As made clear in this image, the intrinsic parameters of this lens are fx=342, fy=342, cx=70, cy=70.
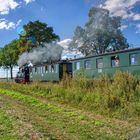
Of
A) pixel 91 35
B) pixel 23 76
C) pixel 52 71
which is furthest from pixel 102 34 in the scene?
pixel 52 71

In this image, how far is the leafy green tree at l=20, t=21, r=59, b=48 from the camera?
2272 inches

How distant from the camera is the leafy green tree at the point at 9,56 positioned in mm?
62194

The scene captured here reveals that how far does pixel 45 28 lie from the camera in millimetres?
58875

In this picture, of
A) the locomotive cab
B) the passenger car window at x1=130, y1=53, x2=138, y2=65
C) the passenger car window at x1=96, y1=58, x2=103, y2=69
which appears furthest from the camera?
the locomotive cab

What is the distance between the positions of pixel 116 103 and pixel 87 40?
45925 mm

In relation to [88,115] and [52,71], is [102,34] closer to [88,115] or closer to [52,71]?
[52,71]

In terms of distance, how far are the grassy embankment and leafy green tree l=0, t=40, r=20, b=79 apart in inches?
1767

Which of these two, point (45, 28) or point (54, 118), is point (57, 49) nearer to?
point (45, 28)

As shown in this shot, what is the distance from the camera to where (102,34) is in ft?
186

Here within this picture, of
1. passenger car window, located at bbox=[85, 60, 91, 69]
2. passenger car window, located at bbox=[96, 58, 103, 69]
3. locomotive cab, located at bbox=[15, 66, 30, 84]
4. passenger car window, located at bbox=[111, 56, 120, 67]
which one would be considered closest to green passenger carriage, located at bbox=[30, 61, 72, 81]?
Result: locomotive cab, located at bbox=[15, 66, 30, 84]

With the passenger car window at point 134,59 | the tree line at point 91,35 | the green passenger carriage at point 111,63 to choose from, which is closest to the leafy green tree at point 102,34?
the tree line at point 91,35

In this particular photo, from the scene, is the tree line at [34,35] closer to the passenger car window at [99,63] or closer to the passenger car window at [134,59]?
the passenger car window at [99,63]

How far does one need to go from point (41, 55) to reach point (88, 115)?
1648 inches

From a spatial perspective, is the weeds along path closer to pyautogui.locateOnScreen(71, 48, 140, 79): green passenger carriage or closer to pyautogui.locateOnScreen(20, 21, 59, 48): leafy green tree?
pyautogui.locateOnScreen(71, 48, 140, 79): green passenger carriage
